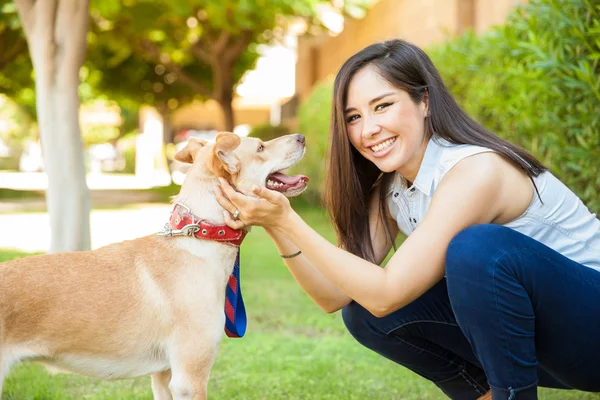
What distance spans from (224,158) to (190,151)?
1.26 feet

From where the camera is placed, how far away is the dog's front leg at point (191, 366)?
2953 millimetres

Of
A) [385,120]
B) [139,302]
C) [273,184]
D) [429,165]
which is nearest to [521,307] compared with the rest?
[429,165]

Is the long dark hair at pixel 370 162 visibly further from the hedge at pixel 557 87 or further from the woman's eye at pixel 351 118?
the hedge at pixel 557 87

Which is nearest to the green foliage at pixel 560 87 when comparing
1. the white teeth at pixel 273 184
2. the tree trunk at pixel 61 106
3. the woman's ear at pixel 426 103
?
the woman's ear at pixel 426 103

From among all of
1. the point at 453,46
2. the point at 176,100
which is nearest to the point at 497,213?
the point at 453,46

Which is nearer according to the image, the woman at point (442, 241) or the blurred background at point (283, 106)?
the woman at point (442, 241)

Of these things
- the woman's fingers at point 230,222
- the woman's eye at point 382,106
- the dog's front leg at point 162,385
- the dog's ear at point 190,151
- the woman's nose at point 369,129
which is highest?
the woman's eye at point 382,106

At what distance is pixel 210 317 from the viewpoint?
3010 mm

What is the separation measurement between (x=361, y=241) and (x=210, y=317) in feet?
2.97

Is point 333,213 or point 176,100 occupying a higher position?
point 333,213

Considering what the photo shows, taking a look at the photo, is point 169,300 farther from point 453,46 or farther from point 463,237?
point 453,46

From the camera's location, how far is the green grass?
4.04 metres

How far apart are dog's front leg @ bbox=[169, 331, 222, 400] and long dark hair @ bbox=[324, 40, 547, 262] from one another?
3.03ft

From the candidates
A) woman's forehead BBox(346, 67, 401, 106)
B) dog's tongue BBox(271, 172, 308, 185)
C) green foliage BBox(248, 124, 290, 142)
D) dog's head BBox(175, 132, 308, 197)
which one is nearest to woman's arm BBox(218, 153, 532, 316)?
dog's head BBox(175, 132, 308, 197)
